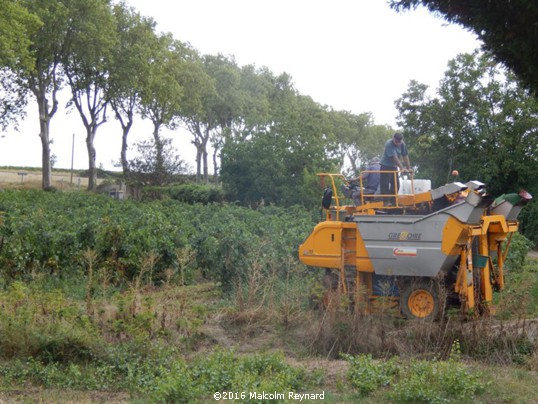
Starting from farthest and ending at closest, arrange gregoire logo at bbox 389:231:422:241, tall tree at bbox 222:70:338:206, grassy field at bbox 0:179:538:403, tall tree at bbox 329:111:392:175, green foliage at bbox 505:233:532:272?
tall tree at bbox 329:111:392:175 < tall tree at bbox 222:70:338:206 < green foliage at bbox 505:233:532:272 < gregoire logo at bbox 389:231:422:241 < grassy field at bbox 0:179:538:403

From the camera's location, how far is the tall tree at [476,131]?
32.9 metres

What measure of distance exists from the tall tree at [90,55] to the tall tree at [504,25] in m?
42.1

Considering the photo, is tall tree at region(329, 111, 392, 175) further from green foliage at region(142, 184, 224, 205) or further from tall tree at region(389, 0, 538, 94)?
tall tree at region(389, 0, 538, 94)

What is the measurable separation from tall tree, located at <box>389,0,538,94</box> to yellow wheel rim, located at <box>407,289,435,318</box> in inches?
172

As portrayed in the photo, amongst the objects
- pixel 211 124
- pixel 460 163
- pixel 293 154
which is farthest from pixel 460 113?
pixel 211 124

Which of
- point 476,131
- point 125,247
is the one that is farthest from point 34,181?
point 125,247

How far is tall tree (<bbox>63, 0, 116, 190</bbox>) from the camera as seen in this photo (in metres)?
47.6

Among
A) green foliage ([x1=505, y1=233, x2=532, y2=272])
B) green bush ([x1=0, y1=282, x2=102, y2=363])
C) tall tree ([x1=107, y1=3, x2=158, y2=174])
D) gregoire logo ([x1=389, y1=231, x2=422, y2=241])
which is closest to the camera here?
green bush ([x1=0, y1=282, x2=102, y2=363])

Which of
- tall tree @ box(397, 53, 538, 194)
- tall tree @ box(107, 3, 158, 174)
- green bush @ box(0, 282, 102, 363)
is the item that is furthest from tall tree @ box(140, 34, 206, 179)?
green bush @ box(0, 282, 102, 363)

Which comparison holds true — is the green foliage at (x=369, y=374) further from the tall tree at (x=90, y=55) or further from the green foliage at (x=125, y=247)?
the tall tree at (x=90, y=55)

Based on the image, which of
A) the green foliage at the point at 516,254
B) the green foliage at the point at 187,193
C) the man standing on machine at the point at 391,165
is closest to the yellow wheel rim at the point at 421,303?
the man standing on machine at the point at 391,165

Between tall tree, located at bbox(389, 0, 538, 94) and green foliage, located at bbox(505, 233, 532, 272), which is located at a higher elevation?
tall tree, located at bbox(389, 0, 538, 94)

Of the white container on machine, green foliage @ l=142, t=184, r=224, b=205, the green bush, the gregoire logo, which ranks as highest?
green foliage @ l=142, t=184, r=224, b=205

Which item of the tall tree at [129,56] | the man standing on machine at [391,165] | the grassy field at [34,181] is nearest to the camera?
the man standing on machine at [391,165]
